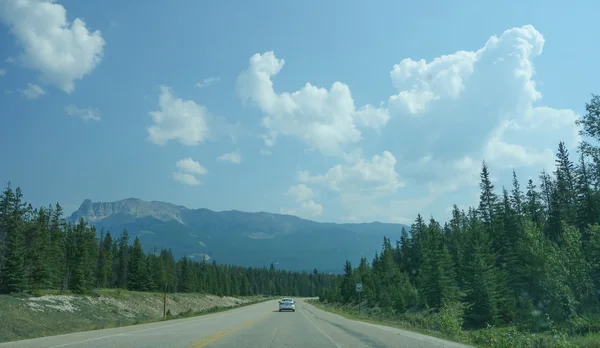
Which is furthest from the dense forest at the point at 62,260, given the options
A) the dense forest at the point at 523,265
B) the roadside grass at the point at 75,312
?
the dense forest at the point at 523,265

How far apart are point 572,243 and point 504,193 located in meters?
45.1

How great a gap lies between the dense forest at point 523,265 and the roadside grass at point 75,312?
24.9 metres

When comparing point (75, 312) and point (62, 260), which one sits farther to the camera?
point (62, 260)

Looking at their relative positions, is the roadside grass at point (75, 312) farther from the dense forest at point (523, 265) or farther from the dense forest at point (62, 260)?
the dense forest at point (523, 265)

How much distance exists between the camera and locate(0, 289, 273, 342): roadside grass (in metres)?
26.9

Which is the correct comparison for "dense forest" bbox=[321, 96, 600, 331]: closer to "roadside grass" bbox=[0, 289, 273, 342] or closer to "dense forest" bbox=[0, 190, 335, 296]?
"roadside grass" bbox=[0, 289, 273, 342]

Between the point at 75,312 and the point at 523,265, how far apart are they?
177 feet

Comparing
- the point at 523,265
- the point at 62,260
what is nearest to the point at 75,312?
the point at 62,260

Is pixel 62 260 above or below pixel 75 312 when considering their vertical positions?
above

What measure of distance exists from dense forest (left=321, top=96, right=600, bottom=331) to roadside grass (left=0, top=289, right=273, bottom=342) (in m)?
24.9

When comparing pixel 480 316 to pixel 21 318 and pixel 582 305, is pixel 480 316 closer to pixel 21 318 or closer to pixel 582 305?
pixel 582 305

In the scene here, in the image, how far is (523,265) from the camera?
57.8 m

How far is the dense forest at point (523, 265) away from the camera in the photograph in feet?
133

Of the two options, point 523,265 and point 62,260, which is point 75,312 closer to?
point 62,260
